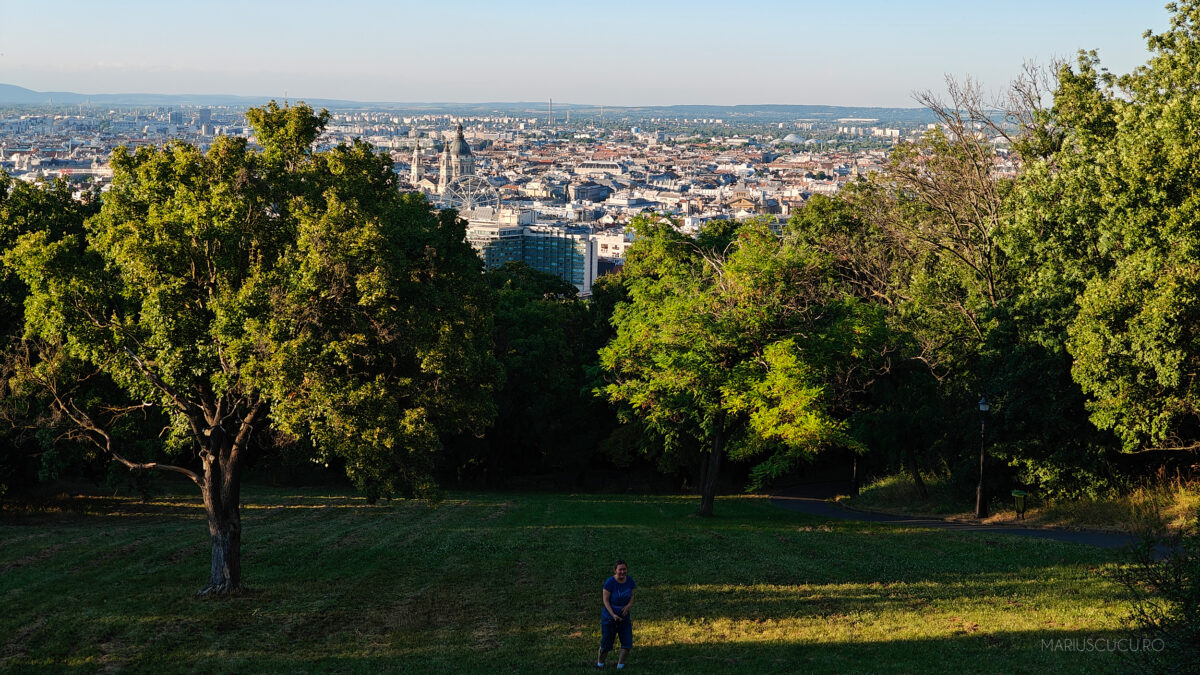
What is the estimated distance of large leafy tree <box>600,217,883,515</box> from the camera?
85.0ft

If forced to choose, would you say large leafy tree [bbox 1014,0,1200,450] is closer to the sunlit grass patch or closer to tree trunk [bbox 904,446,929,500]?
the sunlit grass patch

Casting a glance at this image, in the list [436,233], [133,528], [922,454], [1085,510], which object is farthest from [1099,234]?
[133,528]

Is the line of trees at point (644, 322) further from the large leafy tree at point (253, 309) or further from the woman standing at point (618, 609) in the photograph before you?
the woman standing at point (618, 609)

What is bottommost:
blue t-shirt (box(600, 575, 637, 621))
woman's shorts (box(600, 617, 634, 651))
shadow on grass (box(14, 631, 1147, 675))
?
shadow on grass (box(14, 631, 1147, 675))

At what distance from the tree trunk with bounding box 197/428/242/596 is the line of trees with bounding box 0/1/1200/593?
0.05 m

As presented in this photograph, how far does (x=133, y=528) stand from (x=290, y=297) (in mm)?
12781

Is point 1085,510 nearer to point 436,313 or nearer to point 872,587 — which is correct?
point 872,587

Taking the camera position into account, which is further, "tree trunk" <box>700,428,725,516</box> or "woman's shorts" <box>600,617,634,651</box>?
"tree trunk" <box>700,428,725,516</box>

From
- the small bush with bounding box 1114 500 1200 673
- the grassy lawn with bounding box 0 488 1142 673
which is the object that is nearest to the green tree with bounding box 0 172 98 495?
the grassy lawn with bounding box 0 488 1142 673

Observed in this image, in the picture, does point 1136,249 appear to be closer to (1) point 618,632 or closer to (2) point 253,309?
(1) point 618,632

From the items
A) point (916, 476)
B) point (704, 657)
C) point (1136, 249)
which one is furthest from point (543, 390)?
point (704, 657)

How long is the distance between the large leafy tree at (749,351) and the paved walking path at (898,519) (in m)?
3.27

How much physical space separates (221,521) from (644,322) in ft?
42.5

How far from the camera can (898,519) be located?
95.8ft
